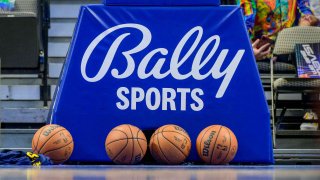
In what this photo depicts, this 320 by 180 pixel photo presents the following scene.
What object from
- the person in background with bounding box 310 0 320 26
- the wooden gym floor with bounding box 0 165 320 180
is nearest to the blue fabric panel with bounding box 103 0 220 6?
the wooden gym floor with bounding box 0 165 320 180

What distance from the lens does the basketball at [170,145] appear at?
4660mm

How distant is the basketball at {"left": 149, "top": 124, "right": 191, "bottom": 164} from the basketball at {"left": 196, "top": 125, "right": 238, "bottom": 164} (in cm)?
11

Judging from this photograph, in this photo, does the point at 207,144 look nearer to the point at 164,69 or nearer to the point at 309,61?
the point at 164,69

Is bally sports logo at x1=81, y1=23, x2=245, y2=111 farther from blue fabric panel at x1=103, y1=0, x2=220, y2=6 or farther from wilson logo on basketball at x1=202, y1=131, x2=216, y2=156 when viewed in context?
wilson logo on basketball at x1=202, y1=131, x2=216, y2=156

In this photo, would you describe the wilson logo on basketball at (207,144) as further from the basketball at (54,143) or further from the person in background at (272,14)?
the person in background at (272,14)

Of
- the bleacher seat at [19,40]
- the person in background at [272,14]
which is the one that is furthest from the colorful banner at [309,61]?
the bleacher seat at [19,40]

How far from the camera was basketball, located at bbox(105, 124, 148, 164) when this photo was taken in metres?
4.64

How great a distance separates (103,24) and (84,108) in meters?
0.64

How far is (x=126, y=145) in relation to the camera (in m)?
4.62

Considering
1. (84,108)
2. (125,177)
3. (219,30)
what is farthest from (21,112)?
(125,177)

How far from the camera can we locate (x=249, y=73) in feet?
16.8

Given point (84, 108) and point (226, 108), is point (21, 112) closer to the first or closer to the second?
point (84, 108)

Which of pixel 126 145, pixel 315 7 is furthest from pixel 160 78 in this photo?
pixel 315 7

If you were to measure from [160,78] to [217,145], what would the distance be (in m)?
0.74
